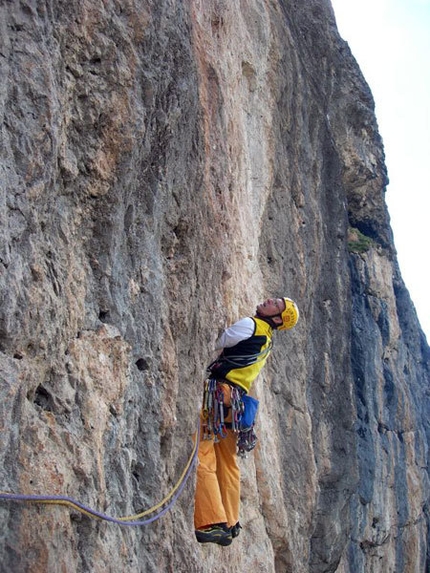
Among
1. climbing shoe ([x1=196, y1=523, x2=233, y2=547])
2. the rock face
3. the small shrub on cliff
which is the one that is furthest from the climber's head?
the small shrub on cliff

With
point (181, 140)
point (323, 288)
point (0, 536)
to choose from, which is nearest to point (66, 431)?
point (0, 536)

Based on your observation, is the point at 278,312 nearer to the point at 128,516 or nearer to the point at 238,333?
the point at 238,333

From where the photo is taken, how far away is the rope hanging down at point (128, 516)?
170 inches

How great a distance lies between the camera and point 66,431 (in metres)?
5.02

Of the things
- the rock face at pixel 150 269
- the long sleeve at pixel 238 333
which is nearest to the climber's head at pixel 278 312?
the long sleeve at pixel 238 333

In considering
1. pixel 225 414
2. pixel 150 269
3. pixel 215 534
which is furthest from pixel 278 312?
pixel 215 534

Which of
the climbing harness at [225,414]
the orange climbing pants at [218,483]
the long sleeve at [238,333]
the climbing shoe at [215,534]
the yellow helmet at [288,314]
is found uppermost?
the yellow helmet at [288,314]

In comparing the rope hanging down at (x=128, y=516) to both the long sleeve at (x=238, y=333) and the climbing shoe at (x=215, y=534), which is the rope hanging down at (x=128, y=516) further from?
the long sleeve at (x=238, y=333)

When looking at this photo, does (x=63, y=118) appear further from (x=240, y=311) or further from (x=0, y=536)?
(x=240, y=311)

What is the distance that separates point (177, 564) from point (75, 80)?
13.7ft

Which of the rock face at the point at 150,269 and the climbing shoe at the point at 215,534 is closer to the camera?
the rock face at the point at 150,269

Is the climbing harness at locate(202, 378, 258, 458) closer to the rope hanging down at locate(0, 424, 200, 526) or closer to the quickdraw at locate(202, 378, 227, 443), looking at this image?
the quickdraw at locate(202, 378, 227, 443)

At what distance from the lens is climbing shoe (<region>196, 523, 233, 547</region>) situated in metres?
7.16

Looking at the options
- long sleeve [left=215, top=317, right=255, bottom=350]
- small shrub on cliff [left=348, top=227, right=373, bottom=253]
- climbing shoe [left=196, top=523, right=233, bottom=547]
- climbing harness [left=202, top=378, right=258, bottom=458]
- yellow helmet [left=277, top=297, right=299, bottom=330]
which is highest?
small shrub on cliff [left=348, top=227, right=373, bottom=253]
